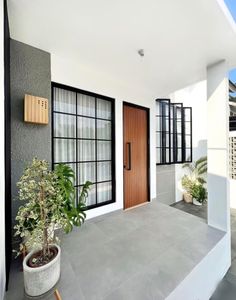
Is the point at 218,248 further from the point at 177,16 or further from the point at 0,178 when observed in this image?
the point at 177,16

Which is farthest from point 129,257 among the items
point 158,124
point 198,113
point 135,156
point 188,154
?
point 198,113

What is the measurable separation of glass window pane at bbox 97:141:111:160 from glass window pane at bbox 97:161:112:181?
0.12 meters

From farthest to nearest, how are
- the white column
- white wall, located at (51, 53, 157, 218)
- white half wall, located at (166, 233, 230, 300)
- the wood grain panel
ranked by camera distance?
white wall, located at (51, 53, 157, 218), the white column, the wood grain panel, white half wall, located at (166, 233, 230, 300)

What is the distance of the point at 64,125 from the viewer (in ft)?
9.06

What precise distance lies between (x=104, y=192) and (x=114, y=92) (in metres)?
2.03

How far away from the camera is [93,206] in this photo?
9.99 feet

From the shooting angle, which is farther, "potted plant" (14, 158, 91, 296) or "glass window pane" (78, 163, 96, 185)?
"glass window pane" (78, 163, 96, 185)

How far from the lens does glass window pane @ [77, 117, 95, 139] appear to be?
9.62 feet

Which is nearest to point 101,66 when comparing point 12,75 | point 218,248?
point 12,75

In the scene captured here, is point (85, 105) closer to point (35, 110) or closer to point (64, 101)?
point (64, 101)

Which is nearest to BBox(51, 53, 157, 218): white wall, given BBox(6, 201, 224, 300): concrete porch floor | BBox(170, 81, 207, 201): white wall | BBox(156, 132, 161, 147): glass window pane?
BBox(156, 132, 161, 147): glass window pane

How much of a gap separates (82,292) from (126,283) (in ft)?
1.35

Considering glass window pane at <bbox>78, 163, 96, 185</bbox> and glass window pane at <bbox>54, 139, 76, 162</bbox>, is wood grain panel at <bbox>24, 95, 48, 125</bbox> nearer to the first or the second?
glass window pane at <bbox>54, 139, 76, 162</bbox>

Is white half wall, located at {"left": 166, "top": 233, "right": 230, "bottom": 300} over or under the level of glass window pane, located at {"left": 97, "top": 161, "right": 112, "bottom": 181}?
under
